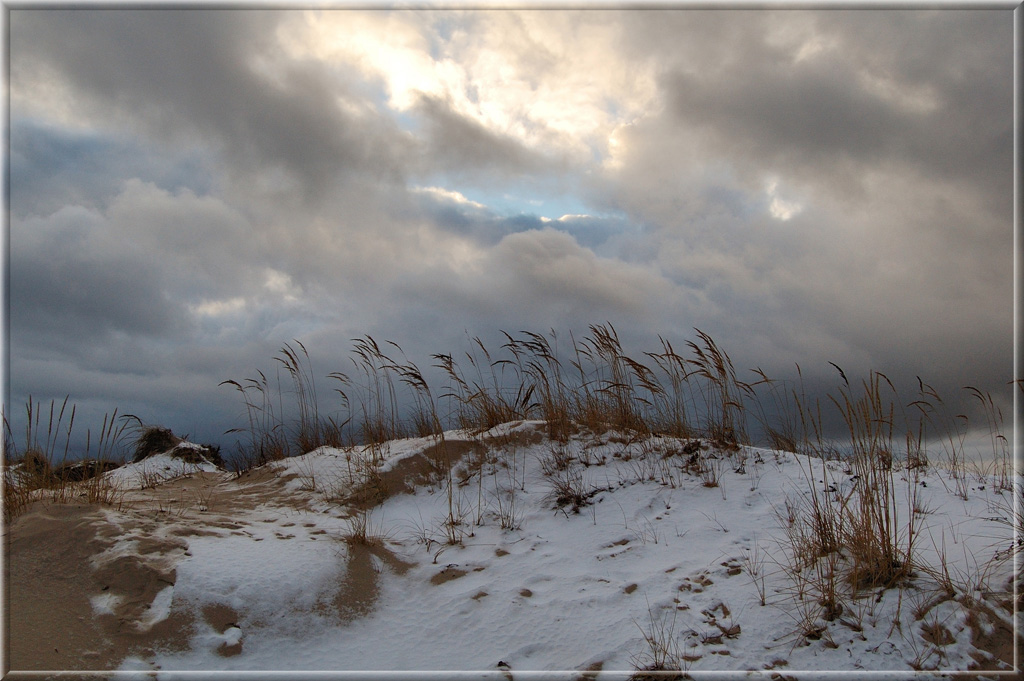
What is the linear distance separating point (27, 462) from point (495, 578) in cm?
414

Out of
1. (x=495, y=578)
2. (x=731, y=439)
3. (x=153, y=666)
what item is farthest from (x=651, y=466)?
(x=153, y=666)

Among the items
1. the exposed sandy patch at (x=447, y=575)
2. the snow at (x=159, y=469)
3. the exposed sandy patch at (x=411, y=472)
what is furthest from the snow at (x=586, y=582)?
the snow at (x=159, y=469)

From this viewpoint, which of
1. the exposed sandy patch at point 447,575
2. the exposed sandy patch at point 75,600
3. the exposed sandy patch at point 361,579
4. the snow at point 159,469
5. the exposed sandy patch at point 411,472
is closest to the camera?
the exposed sandy patch at point 75,600

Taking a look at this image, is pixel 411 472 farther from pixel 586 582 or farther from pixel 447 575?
pixel 586 582

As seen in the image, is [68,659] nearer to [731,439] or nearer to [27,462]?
[27,462]

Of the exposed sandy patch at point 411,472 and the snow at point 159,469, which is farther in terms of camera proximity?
the snow at point 159,469

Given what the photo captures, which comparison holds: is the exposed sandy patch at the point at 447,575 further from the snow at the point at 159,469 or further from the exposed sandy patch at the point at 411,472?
the snow at the point at 159,469

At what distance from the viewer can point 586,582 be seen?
12.4 ft

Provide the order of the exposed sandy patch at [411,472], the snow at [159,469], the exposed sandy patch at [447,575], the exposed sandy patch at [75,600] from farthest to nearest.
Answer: the snow at [159,469]
the exposed sandy patch at [411,472]
the exposed sandy patch at [447,575]
the exposed sandy patch at [75,600]

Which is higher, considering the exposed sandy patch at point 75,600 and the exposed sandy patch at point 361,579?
the exposed sandy patch at point 75,600

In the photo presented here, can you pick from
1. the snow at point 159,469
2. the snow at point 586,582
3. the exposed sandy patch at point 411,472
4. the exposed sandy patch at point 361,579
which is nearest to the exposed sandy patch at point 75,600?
the snow at point 586,582

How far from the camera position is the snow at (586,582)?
2896 mm

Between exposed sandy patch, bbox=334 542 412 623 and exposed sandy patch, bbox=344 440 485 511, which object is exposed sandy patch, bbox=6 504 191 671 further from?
exposed sandy patch, bbox=344 440 485 511

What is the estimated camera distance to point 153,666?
293 centimetres
